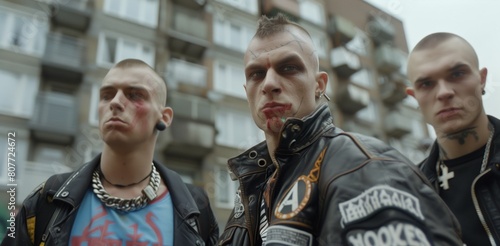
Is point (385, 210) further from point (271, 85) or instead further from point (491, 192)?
point (491, 192)

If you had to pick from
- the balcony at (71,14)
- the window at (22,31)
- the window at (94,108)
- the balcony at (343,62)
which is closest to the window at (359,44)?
the balcony at (343,62)

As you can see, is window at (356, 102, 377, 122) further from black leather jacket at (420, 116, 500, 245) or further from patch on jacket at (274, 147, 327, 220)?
patch on jacket at (274, 147, 327, 220)

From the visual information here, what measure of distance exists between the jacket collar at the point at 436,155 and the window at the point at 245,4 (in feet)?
48.2

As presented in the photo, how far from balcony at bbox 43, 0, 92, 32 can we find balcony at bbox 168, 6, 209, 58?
303 centimetres

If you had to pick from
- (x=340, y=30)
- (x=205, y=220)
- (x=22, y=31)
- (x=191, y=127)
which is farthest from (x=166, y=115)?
(x=340, y=30)

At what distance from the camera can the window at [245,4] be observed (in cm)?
1655

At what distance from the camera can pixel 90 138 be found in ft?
39.2

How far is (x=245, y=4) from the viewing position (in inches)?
667

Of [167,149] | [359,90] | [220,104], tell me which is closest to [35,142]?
[167,149]

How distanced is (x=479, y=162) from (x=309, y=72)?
1.37 meters

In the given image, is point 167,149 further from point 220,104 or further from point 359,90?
point 359,90

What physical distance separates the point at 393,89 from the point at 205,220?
19.8 m

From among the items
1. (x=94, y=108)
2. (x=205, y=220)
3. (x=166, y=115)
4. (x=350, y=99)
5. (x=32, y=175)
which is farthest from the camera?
(x=350, y=99)

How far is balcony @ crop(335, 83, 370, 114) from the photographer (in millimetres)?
19250
